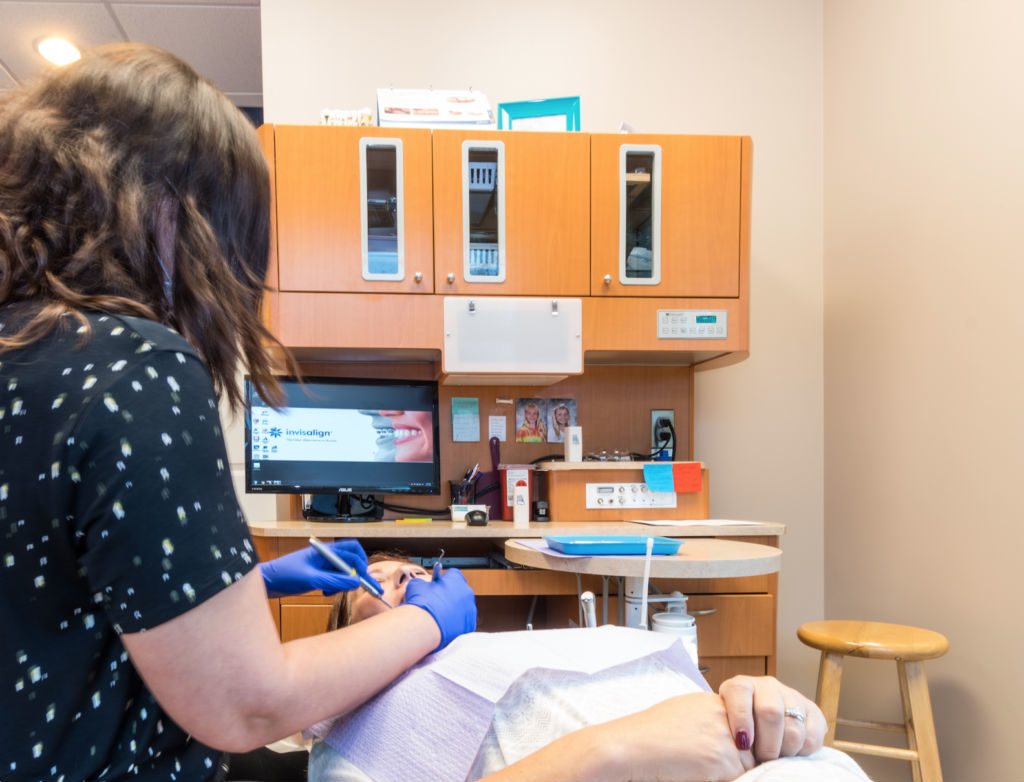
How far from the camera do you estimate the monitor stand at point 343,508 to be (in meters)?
2.65

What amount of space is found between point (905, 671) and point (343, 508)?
1683 mm

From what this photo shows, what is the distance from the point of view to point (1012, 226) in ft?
6.68

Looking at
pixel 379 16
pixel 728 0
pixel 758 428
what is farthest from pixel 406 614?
pixel 728 0

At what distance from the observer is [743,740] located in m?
0.74

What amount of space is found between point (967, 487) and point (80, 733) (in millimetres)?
2231

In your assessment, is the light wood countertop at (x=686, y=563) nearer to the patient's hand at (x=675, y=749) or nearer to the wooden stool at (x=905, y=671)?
the wooden stool at (x=905, y=671)

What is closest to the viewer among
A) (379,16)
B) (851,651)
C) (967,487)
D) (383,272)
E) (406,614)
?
(406,614)

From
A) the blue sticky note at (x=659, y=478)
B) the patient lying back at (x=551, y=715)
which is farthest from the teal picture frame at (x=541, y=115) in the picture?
the patient lying back at (x=551, y=715)

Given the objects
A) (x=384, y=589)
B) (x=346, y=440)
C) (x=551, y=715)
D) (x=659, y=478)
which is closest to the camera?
(x=551, y=715)

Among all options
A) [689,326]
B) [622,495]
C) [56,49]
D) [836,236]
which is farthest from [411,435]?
[56,49]

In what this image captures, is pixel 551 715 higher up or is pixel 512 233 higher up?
pixel 512 233

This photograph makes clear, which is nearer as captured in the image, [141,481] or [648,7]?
[141,481]

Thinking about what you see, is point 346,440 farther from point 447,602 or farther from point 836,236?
point 836,236

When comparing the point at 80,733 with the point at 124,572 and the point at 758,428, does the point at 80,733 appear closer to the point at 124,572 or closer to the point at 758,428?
the point at 124,572
